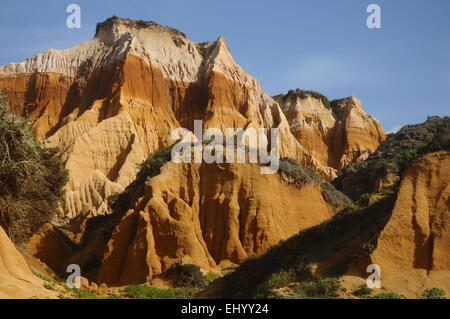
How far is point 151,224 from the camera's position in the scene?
2775 centimetres

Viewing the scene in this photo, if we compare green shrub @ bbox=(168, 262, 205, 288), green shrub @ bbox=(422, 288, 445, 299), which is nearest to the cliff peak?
green shrub @ bbox=(168, 262, 205, 288)

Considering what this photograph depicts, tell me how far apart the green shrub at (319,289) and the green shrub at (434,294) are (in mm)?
2025

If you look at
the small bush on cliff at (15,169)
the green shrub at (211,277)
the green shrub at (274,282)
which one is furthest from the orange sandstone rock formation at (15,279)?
the green shrub at (211,277)

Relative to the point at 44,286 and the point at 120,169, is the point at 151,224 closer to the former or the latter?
the point at 44,286

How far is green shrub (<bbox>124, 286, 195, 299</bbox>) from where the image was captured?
22.2 metres

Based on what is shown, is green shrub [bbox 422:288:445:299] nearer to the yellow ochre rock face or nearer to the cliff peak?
the yellow ochre rock face

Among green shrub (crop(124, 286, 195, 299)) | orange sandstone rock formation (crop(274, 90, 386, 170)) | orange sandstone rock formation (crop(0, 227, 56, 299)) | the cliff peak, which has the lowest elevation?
green shrub (crop(124, 286, 195, 299))

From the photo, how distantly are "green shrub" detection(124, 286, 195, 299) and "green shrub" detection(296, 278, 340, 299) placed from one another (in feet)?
25.2

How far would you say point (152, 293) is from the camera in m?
23.1

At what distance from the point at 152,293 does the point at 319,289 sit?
1011cm

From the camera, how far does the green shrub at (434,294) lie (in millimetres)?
13812

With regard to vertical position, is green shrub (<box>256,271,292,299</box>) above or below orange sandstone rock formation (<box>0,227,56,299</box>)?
below
